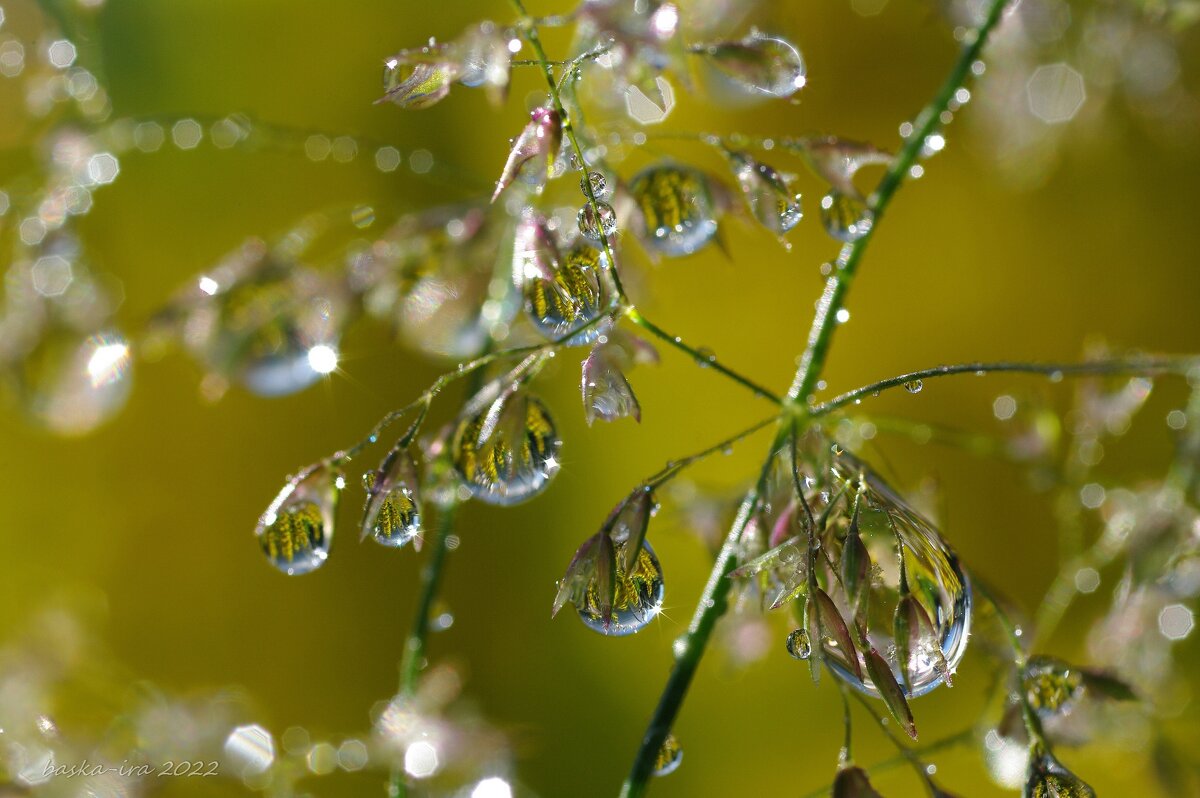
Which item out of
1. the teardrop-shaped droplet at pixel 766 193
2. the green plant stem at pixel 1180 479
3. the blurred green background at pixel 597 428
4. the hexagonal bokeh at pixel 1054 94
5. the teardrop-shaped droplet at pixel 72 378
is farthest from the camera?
the blurred green background at pixel 597 428

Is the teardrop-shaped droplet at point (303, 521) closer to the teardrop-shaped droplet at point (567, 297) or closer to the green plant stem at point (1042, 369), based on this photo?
the teardrop-shaped droplet at point (567, 297)

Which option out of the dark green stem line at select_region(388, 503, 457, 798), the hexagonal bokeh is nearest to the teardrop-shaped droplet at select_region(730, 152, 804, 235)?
the dark green stem line at select_region(388, 503, 457, 798)

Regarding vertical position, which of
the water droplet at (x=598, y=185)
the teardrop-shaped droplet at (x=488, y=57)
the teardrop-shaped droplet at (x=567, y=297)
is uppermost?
the teardrop-shaped droplet at (x=488, y=57)

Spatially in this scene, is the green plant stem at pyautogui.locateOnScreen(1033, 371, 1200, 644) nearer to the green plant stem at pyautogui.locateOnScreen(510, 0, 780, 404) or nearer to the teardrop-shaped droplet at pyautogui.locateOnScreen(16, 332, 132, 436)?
the green plant stem at pyautogui.locateOnScreen(510, 0, 780, 404)

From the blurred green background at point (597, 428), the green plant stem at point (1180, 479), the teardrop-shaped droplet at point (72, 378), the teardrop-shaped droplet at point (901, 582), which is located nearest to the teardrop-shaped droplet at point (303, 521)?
the teardrop-shaped droplet at point (901, 582)

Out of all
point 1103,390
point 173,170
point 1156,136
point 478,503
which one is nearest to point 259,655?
point 478,503

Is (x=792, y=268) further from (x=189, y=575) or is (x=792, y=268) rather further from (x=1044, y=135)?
(x=189, y=575)

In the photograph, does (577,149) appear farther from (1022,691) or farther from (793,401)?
(1022,691)
